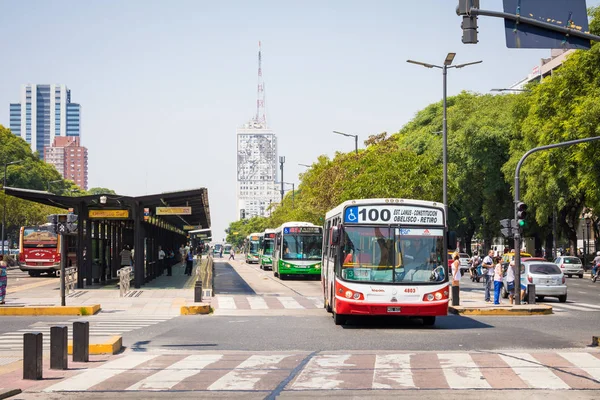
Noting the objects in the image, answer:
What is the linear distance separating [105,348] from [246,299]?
1649 centimetres

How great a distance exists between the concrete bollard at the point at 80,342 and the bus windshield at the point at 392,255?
25.4 feet

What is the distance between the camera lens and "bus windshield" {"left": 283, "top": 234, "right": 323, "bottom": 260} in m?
48.5

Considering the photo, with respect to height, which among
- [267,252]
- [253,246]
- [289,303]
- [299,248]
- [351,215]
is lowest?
[289,303]

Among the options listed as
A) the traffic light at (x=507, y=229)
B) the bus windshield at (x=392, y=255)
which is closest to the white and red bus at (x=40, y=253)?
the traffic light at (x=507, y=229)

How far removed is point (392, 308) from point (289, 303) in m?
10.2

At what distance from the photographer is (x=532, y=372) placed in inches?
503

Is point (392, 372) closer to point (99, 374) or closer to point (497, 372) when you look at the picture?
point (497, 372)

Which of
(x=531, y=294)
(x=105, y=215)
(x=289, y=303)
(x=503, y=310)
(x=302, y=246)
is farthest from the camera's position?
(x=302, y=246)

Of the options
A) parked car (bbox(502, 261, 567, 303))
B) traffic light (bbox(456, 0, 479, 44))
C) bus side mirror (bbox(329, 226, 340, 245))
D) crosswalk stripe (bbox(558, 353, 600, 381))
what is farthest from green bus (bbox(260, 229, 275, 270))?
traffic light (bbox(456, 0, 479, 44))

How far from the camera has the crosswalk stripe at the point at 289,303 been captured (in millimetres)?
28250

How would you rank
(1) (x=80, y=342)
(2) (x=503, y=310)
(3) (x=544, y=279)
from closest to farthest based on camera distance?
(1) (x=80, y=342)
(2) (x=503, y=310)
(3) (x=544, y=279)

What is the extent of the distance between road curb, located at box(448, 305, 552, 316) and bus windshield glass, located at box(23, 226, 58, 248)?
33455 mm

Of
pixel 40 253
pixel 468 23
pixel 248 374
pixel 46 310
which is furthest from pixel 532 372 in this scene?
pixel 40 253

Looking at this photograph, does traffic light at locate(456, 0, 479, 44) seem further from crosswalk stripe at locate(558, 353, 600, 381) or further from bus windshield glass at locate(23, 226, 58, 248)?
bus windshield glass at locate(23, 226, 58, 248)
